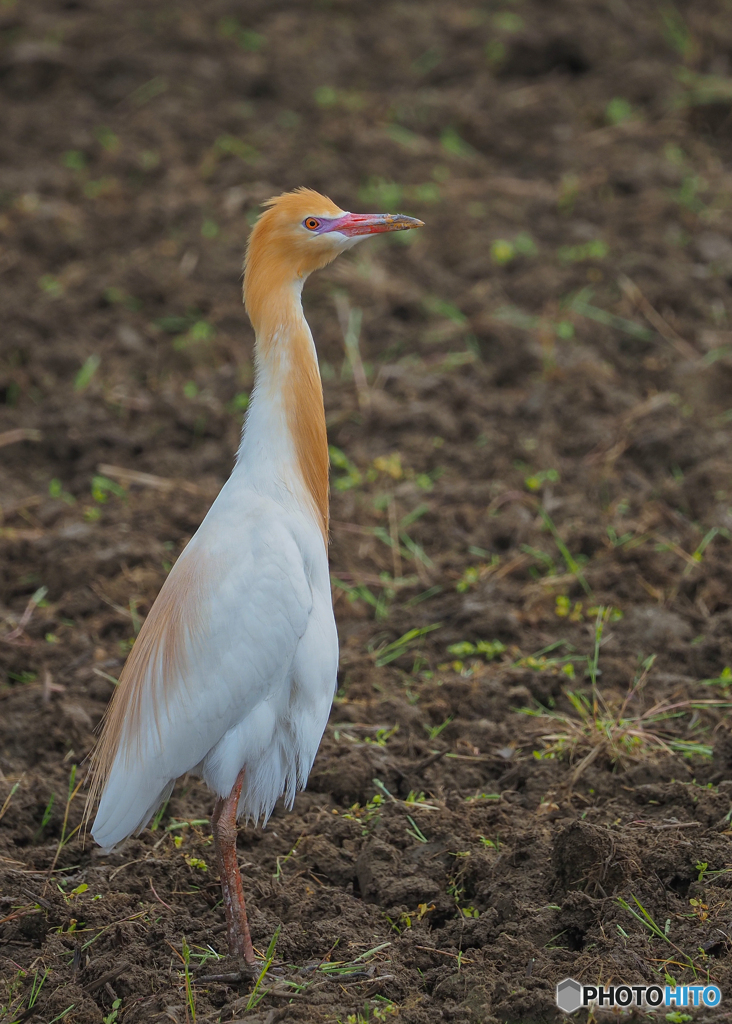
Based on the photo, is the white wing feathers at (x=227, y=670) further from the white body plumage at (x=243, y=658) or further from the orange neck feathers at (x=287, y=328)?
the orange neck feathers at (x=287, y=328)

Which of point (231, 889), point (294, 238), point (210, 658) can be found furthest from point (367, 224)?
point (231, 889)

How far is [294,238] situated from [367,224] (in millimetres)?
250

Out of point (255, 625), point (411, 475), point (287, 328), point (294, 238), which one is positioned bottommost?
point (411, 475)

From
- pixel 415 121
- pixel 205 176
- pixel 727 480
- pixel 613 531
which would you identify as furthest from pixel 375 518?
pixel 415 121

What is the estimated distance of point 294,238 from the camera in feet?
12.0

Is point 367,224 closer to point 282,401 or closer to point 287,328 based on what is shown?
point 287,328

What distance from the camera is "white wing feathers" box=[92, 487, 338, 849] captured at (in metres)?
3.41

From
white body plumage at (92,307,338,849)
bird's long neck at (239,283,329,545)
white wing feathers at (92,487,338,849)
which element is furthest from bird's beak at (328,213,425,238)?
white wing feathers at (92,487,338,849)

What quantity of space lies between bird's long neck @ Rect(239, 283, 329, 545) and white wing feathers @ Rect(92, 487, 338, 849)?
0.13 m

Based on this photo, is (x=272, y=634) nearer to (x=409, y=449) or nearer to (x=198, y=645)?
(x=198, y=645)

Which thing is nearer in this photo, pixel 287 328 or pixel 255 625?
pixel 255 625

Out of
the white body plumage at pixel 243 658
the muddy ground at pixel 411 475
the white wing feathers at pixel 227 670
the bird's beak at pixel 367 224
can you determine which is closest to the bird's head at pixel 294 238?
the bird's beak at pixel 367 224

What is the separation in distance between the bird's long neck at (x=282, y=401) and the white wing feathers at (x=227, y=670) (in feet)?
0.43

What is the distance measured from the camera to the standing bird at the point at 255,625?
3.41m
